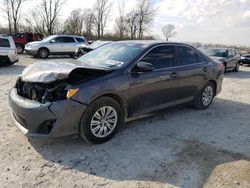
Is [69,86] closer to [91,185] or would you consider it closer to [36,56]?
[91,185]

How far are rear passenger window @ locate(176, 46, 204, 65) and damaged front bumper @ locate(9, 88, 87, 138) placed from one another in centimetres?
261

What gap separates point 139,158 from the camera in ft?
11.9

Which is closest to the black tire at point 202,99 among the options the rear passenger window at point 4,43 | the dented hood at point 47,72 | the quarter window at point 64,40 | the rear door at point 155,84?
the rear door at point 155,84

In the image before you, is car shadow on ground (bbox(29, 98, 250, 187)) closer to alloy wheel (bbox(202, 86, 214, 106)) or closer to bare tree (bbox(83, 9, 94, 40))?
alloy wheel (bbox(202, 86, 214, 106))

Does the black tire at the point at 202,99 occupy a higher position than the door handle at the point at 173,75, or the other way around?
the door handle at the point at 173,75

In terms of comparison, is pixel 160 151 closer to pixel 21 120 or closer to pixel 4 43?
pixel 21 120

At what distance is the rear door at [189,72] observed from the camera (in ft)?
17.3

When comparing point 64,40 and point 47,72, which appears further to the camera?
point 64,40

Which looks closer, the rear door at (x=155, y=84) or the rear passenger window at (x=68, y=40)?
the rear door at (x=155, y=84)

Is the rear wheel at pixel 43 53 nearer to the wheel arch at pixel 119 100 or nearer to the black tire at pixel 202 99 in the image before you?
the black tire at pixel 202 99

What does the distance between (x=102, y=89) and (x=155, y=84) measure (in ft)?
4.11

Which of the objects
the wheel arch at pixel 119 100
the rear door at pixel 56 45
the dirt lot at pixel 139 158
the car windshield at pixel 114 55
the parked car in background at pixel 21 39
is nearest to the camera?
the dirt lot at pixel 139 158

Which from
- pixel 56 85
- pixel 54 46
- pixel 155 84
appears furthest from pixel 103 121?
pixel 54 46

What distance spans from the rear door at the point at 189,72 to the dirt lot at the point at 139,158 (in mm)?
728
